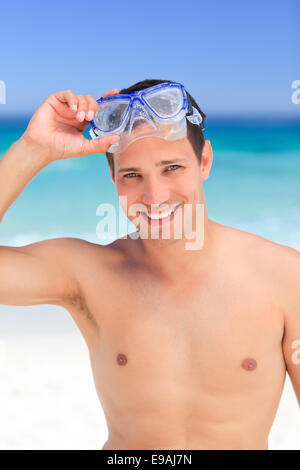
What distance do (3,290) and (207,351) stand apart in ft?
2.48

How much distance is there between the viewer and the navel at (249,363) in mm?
2084

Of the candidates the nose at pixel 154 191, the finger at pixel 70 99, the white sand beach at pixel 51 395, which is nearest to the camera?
the finger at pixel 70 99

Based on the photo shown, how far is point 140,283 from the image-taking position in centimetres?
220

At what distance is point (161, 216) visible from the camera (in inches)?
78.5

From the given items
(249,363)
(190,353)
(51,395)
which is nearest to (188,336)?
(190,353)

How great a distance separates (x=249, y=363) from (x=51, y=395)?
11.0ft

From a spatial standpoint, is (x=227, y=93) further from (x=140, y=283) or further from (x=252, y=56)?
(x=140, y=283)

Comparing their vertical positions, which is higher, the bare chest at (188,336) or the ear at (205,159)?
the ear at (205,159)

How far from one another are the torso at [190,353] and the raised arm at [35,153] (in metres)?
0.27

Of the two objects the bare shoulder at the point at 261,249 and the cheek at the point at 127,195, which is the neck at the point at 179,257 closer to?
the bare shoulder at the point at 261,249

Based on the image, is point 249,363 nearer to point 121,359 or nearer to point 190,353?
point 190,353

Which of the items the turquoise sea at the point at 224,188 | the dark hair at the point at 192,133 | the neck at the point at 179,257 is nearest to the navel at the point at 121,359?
the neck at the point at 179,257

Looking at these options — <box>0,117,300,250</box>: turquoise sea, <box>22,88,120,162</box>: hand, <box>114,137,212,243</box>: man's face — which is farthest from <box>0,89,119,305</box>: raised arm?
<box>0,117,300,250</box>: turquoise sea
